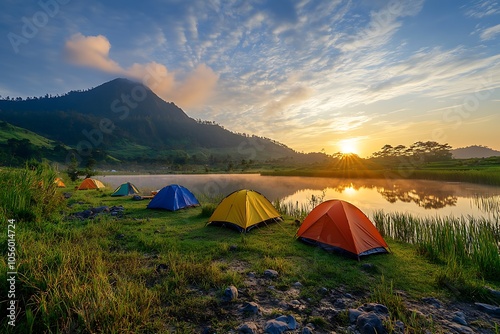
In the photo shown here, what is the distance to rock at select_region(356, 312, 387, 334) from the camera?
3.87 m

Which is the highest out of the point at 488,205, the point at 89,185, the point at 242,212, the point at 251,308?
the point at 89,185

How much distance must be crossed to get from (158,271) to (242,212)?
5.04 meters

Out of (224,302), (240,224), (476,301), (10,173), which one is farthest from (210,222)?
(476,301)

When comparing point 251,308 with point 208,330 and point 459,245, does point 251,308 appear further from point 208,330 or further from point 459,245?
point 459,245

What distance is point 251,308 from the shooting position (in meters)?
4.56

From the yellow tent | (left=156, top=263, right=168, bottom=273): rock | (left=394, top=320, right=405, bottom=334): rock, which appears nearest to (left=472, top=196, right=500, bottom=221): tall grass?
the yellow tent

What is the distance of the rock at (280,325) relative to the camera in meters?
3.90

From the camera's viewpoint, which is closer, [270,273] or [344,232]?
[270,273]

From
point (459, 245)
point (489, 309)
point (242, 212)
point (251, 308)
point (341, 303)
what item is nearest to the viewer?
point (251, 308)

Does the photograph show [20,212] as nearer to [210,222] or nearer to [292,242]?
[210,222]

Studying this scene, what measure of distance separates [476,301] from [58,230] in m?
12.3

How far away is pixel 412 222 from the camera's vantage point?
35.8ft

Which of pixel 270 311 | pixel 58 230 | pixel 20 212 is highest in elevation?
pixel 20 212

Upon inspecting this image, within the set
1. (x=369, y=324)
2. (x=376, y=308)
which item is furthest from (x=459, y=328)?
(x=369, y=324)
